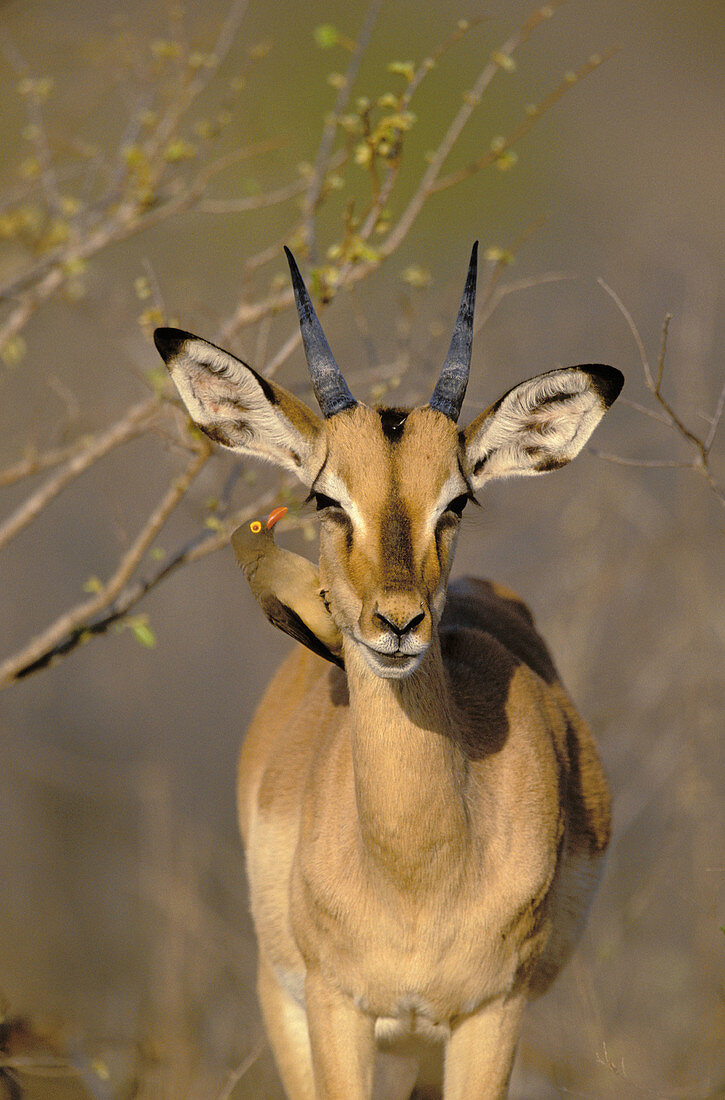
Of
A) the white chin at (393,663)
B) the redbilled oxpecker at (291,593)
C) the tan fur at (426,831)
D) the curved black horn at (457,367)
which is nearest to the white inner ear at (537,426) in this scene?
the curved black horn at (457,367)

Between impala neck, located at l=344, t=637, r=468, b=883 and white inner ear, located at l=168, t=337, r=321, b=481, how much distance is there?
0.81 meters

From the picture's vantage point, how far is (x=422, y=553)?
402cm

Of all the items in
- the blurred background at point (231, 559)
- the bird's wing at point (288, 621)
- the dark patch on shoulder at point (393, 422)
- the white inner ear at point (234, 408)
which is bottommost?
the blurred background at point (231, 559)

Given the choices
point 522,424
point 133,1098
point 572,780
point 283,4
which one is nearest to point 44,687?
point 133,1098

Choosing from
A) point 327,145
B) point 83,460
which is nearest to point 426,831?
point 83,460

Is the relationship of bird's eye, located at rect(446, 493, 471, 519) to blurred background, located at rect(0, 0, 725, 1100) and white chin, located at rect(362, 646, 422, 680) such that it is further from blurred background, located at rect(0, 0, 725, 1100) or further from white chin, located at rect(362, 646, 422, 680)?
white chin, located at rect(362, 646, 422, 680)

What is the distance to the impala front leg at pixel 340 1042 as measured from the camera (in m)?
4.56

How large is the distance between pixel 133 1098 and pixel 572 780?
2.71 m

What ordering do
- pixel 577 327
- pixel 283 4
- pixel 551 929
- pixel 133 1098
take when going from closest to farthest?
pixel 551 929 → pixel 133 1098 → pixel 577 327 → pixel 283 4

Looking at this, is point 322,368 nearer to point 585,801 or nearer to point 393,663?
point 393,663

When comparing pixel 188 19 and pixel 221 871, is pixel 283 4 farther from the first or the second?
pixel 221 871

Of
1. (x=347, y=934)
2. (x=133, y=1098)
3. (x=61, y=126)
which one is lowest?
(x=133, y=1098)

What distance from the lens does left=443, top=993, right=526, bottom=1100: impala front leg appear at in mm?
4520

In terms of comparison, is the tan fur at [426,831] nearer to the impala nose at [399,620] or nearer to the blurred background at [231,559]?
the impala nose at [399,620]
